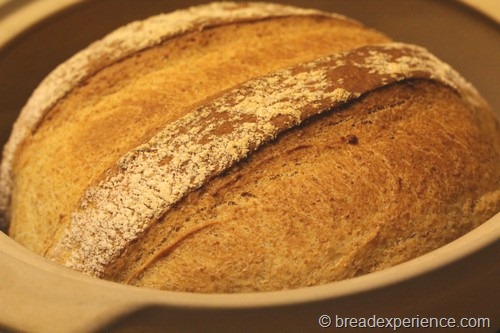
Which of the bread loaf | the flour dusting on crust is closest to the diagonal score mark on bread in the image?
the bread loaf

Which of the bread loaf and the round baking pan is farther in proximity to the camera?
the bread loaf

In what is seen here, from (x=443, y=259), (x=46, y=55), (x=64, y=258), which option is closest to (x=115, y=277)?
(x=64, y=258)

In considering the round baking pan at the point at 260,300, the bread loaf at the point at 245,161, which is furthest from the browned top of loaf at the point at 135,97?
the round baking pan at the point at 260,300

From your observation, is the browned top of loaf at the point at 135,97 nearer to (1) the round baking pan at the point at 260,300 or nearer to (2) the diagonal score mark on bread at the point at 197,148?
(2) the diagonal score mark on bread at the point at 197,148

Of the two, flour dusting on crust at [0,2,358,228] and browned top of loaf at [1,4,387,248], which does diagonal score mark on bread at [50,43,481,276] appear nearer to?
browned top of loaf at [1,4,387,248]

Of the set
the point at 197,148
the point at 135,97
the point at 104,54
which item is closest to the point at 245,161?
the point at 197,148

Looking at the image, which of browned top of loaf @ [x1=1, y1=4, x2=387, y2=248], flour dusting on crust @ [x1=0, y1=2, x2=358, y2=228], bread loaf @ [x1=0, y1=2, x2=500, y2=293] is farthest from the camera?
flour dusting on crust @ [x1=0, y1=2, x2=358, y2=228]

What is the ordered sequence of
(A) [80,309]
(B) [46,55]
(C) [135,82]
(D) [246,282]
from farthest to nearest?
1. (B) [46,55]
2. (C) [135,82]
3. (D) [246,282]
4. (A) [80,309]

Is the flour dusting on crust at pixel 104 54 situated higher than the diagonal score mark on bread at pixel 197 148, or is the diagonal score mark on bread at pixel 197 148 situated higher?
the flour dusting on crust at pixel 104 54

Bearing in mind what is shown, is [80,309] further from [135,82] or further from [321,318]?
[135,82]
